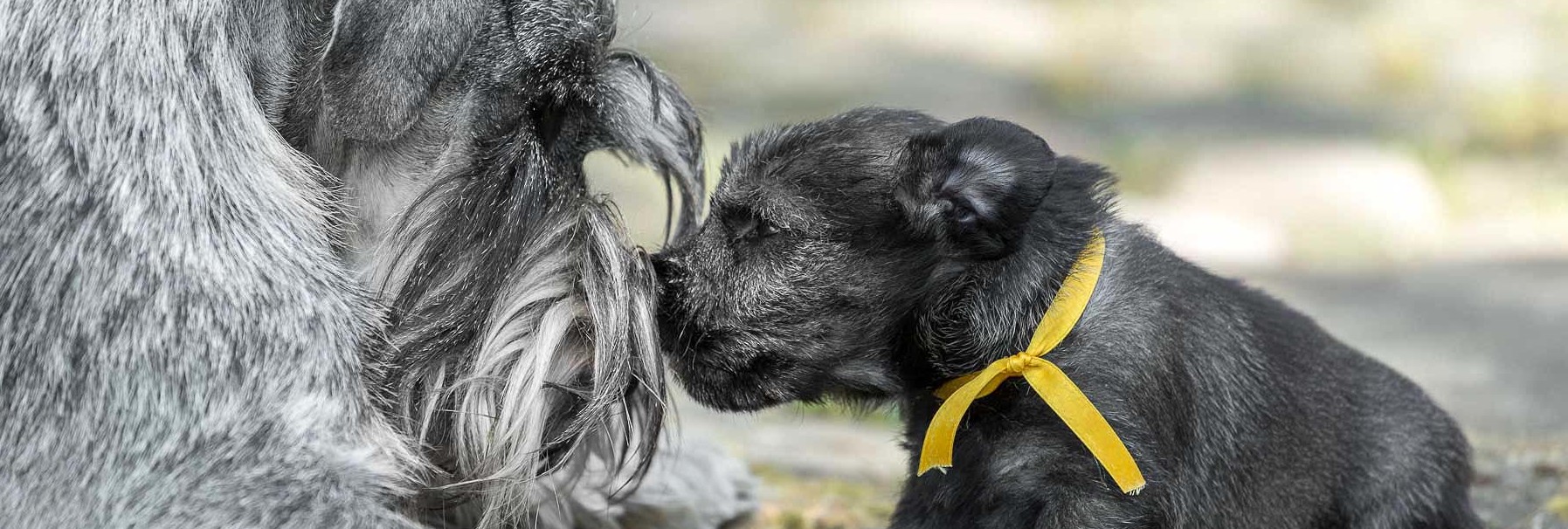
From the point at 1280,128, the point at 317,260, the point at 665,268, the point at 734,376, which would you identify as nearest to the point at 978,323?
the point at 734,376

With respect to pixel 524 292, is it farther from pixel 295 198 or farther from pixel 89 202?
pixel 89 202

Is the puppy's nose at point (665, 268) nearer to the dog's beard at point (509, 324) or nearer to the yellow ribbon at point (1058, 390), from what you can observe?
the dog's beard at point (509, 324)

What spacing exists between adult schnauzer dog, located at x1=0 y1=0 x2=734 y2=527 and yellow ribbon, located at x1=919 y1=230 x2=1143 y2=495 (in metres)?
0.64

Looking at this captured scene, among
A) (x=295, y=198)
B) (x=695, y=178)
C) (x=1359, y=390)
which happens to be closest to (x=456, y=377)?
(x=295, y=198)

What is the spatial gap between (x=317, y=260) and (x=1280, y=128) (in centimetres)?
976

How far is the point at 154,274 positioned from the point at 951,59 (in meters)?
10.6

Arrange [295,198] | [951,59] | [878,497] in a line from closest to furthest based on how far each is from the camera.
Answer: [295,198], [878,497], [951,59]

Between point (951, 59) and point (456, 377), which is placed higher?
point (951, 59)

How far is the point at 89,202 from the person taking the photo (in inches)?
118

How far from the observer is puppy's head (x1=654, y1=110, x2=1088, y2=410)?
3.27 metres

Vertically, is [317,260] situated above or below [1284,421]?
below

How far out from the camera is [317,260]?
3184mm

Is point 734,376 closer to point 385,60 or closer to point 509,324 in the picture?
point 509,324

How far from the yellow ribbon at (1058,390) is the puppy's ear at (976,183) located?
0.17 metres
